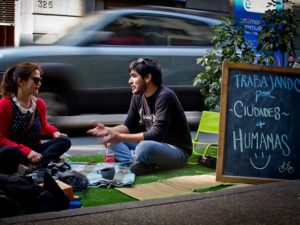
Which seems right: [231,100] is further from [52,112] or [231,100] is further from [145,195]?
[52,112]

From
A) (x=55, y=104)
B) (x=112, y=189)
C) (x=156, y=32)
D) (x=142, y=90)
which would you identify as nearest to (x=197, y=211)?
(x=112, y=189)

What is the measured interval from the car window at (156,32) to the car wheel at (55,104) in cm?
104

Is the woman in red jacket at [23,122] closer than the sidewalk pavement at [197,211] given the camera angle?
No

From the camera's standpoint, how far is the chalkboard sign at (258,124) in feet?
17.5

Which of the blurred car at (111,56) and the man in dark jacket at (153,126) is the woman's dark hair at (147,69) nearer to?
the man in dark jacket at (153,126)

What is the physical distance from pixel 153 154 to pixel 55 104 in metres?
3.41

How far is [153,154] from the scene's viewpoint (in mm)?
5547

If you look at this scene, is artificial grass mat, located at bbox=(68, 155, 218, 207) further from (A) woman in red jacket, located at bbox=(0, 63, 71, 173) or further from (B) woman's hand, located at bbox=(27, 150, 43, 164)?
(A) woman in red jacket, located at bbox=(0, 63, 71, 173)

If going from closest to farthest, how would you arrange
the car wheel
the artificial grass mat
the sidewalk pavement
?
the sidewalk pavement → the artificial grass mat → the car wheel

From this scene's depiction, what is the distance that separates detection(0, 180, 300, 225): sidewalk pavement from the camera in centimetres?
388

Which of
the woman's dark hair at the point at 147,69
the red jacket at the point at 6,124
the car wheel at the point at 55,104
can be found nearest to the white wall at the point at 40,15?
the car wheel at the point at 55,104

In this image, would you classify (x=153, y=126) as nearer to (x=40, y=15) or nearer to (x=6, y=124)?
(x=6, y=124)

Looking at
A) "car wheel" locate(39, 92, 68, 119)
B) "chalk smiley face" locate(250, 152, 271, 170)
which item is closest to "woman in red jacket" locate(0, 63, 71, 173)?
"chalk smiley face" locate(250, 152, 271, 170)

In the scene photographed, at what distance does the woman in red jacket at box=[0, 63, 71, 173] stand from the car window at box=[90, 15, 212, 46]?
3.45 meters
